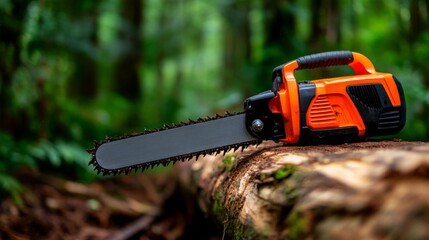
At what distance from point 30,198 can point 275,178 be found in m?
3.20

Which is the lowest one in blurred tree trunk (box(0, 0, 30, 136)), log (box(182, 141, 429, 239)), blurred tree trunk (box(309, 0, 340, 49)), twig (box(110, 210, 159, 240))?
log (box(182, 141, 429, 239))

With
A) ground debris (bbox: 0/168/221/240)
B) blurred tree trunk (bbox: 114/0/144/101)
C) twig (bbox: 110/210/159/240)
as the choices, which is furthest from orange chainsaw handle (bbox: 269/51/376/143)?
blurred tree trunk (bbox: 114/0/144/101)

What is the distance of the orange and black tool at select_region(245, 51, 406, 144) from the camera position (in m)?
2.34

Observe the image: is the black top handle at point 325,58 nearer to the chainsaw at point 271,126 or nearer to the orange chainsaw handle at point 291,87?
the orange chainsaw handle at point 291,87

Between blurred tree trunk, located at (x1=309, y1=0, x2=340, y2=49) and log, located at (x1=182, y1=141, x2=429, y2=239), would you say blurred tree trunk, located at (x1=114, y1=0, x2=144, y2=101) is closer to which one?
blurred tree trunk, located at (x1=309, y1=0, x2=340, y2=49)

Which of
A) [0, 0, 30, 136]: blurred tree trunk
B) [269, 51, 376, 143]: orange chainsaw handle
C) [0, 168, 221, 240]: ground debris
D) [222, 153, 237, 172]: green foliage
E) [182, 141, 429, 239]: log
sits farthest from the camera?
[0, 0, 30, 136]: blurred tree trunk

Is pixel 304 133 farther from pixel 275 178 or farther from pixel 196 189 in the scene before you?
pixel 196 189

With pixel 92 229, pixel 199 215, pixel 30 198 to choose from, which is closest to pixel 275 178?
pixel 199 215

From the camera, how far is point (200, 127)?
94.2 inches

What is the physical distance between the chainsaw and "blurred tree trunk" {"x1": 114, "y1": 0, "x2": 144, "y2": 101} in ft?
24.4

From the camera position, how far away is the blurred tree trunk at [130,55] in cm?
982

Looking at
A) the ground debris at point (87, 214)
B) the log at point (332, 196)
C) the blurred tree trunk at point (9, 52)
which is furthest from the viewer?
the blurred tree trunk at point (9, 52)

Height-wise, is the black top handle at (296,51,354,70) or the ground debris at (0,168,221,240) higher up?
the ground debris at (0,168,221,240)

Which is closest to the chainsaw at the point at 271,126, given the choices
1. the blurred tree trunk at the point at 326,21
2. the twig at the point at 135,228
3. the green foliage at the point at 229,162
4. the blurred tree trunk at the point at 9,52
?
the green foliage at the point at 229,162
